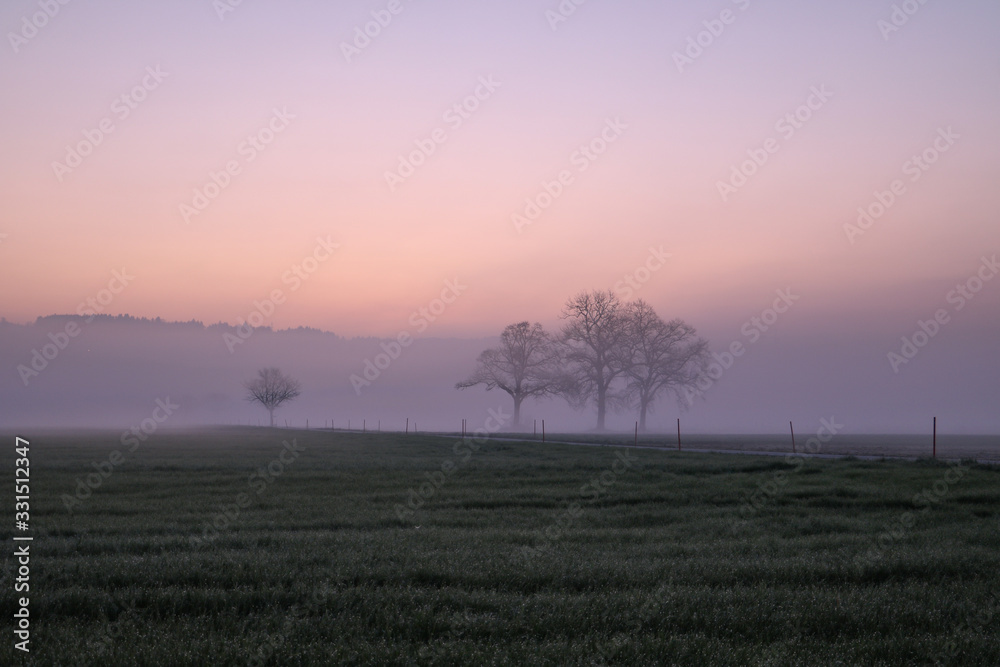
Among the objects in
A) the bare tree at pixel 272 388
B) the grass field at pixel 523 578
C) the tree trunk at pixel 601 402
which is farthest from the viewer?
the bare tree at pixel 272 388

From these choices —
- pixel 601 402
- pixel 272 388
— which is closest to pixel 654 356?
pixel 601 402

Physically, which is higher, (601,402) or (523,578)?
(601,402)

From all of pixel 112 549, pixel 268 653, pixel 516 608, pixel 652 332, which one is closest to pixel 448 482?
pixel 112 549

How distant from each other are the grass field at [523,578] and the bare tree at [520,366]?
244 feet

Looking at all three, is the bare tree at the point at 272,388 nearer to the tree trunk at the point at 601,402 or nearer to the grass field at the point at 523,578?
the tree trunk at the point at 601,402

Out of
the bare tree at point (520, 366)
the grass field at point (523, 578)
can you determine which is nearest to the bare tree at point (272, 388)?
the bare tree at point (520, 366)

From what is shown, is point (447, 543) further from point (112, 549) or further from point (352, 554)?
point (112, 549)

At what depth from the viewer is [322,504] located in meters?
19.3

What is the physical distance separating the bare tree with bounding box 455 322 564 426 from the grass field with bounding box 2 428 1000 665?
7433 cm

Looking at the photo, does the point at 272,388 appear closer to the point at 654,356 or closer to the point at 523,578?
the point at 654,356

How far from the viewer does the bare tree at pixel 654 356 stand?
91625 millimetres

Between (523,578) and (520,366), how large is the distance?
86.7 meters

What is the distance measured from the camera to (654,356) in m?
92.1

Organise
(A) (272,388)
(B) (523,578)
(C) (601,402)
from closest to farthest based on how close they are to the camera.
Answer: (B) (523,578) → (C) (601,402) → (A) (272,388)
